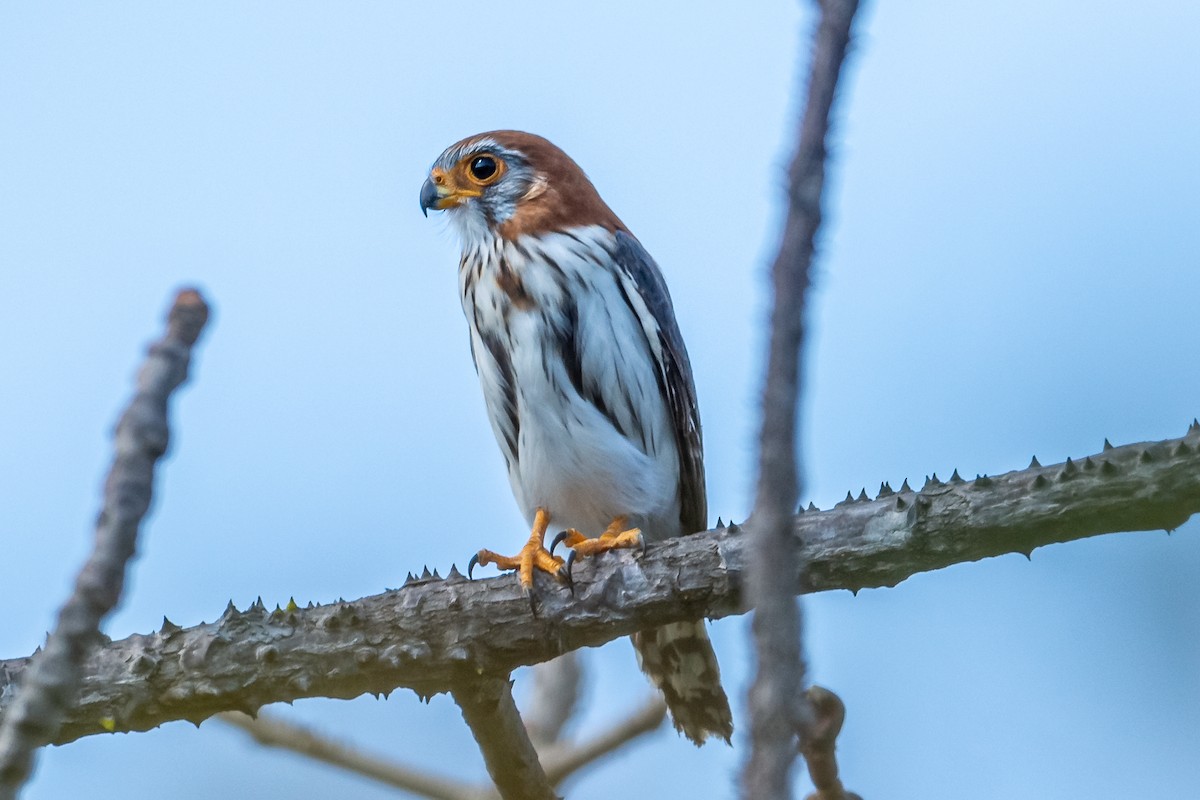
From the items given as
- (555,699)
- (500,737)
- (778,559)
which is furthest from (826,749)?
(555,699)

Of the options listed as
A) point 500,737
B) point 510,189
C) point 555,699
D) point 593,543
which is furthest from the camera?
point 555,699

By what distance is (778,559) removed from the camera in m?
1.36

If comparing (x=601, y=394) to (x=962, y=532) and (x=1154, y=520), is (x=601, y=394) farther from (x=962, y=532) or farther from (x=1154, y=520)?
(x=1154, y=520)

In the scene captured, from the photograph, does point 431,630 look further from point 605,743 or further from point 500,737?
point 605,743

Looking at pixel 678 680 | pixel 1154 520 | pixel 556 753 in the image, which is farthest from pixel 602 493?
pixel 1154 520

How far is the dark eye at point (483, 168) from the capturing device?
620 cm

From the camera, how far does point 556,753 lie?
651cm

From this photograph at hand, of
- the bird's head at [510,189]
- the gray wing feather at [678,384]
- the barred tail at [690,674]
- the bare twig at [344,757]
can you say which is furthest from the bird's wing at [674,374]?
the bare twig at [344,757]

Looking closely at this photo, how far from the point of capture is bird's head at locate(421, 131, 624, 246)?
594 centimetres

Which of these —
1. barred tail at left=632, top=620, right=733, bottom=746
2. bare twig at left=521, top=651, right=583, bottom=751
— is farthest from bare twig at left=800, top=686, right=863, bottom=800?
A: bare twig at left=521, top=651, right=583, bottom=751

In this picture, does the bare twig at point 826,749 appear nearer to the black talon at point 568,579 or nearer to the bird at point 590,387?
the black talon at point 568,579

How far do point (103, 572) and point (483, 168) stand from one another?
188 inches

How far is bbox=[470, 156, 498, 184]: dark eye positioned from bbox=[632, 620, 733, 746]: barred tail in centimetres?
225

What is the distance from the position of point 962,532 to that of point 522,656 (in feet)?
5.11
